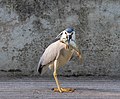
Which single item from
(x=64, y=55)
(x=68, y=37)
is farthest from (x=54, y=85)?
(x=68, y=37)

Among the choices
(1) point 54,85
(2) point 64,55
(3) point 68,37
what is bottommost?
(1) point 54,85

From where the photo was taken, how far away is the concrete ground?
6.33 metres

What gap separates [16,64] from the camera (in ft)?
28.2

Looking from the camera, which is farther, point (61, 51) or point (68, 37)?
point (61, 51)

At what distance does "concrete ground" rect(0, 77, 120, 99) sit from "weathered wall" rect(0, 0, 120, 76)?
424mm

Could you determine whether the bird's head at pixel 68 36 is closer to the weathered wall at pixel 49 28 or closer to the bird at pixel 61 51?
the bird at pixel 61 51

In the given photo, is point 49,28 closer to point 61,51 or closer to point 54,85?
point 54,85

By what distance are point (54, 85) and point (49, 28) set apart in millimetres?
1415

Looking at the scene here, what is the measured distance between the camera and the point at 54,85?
24.7 ft

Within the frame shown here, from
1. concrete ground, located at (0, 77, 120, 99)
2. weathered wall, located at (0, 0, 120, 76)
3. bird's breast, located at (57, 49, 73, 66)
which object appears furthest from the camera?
weathered wall, located at (0, 0, 120, 76)

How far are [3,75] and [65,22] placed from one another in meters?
1.54

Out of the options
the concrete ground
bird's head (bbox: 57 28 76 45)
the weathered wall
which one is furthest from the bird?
the weathered wall

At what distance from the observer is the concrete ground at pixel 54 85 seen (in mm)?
6332

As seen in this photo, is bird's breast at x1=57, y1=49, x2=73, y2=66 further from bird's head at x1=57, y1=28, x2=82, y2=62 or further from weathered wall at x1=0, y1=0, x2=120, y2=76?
weathered wall at x1=0, y1=0, x2=120, y2=76
